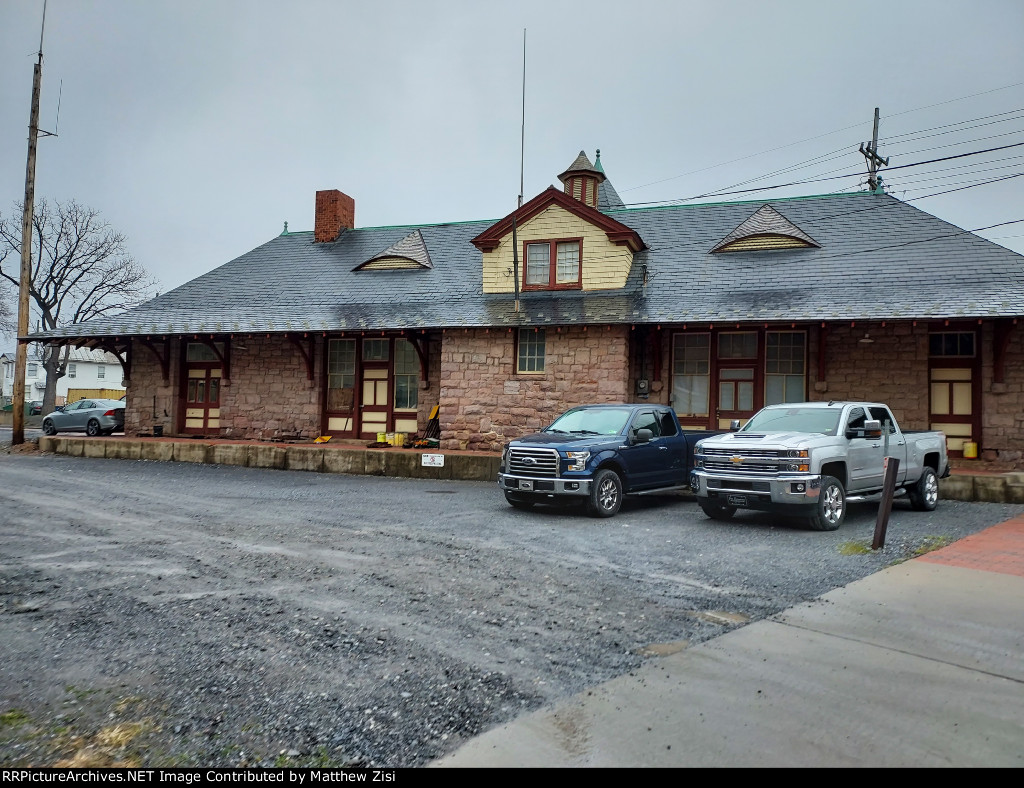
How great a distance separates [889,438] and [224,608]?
32.6ft

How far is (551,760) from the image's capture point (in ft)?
11.8

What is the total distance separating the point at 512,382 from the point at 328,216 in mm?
11323

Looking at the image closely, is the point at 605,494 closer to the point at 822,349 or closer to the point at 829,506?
the point at 829,506

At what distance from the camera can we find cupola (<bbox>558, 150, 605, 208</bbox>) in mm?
22375

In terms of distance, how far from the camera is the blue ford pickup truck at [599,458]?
11.8m

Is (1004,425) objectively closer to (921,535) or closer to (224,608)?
(921,535)

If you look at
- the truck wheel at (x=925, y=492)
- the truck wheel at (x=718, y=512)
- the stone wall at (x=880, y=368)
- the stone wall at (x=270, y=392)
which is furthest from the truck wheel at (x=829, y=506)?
the stone wall at (x=270, y=392)

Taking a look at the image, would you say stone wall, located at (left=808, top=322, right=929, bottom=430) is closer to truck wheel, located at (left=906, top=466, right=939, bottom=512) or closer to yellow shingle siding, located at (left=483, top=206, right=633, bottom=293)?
truck wheel, located at (left=906, top=466, right=939, bottom=512)

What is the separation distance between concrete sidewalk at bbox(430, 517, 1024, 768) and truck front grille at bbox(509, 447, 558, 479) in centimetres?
587

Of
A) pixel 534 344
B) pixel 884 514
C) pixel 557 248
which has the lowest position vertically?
pixel 884 514

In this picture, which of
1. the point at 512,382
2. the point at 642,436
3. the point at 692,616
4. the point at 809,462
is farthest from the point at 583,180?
the point at 692,616

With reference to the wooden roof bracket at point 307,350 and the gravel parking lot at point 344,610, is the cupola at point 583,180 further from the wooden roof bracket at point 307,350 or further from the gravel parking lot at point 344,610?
the gravel parking lot at point 344,610

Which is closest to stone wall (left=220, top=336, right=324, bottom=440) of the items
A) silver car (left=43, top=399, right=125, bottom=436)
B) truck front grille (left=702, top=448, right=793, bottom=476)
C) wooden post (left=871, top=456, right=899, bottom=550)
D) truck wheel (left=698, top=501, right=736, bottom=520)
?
silver car (left=43, top=399, right=125, bottom=436)

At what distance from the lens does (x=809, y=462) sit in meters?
10.2
